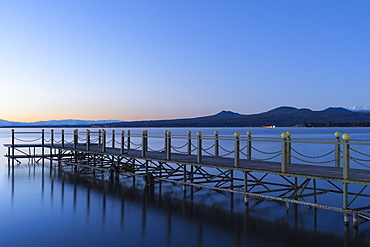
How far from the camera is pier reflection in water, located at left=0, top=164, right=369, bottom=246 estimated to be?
780cm

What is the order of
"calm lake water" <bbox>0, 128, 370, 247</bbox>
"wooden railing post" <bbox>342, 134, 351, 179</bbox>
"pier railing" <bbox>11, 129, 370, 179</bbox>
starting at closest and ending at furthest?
"calm lake water" <bbox>0, 128, 370, 247</bbox>
"wooden railing post" <bbox>342, 134, 351, 179</bbox>
"pier railing" <bbox>11, 129, 370, 179</bbox>

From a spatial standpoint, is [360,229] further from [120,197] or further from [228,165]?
[120,197]

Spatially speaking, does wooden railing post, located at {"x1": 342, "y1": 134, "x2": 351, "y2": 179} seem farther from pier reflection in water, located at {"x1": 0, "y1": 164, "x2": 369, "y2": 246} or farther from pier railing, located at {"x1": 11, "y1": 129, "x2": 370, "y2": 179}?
pier reflection in water, located at {"x1": 0, "y1": 164, "x2": 369, "y2": 246}

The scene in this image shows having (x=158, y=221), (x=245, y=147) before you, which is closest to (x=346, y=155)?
(x=158, y=221)

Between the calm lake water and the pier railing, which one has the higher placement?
the pier railing

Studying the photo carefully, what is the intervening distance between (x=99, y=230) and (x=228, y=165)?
4279mm

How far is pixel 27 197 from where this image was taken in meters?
12.9

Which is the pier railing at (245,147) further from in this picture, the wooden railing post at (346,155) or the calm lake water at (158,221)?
the calm lake water at (158,221)

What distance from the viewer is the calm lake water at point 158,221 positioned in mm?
7801

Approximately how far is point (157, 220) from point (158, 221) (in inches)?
3.9

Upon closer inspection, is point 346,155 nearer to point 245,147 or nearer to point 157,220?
point 157,220

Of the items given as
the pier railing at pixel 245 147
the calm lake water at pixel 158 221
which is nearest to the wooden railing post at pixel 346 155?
the pier railing at pixel 245 147

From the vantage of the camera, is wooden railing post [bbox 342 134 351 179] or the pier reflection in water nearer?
the pier reflection in water

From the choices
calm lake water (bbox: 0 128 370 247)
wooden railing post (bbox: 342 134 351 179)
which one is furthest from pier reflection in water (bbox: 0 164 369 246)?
wooden railing post (bbox: 342 134 351 179)
